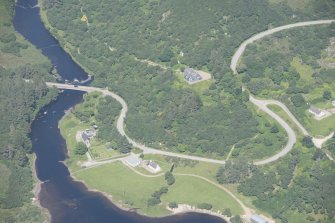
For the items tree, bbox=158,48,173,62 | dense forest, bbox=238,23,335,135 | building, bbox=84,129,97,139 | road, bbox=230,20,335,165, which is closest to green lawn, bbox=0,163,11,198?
building, bbox=84,129,97,139

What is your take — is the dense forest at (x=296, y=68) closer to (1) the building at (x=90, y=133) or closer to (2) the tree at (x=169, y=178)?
(2) the tree at (x=169, y=178)

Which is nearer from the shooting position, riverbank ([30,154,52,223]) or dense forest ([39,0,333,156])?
riverbank ([30,154,52,223])

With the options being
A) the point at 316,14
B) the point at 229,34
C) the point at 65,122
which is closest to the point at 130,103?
the point at 65,122

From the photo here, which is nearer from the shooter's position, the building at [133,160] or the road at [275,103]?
the building at [133,160]

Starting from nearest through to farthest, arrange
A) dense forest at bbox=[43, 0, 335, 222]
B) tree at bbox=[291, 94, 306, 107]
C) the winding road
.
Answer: dense forest at bbox=[43, 0, 335, 222] < the winding road < tree at bbox=[291, 94, 306, 107]

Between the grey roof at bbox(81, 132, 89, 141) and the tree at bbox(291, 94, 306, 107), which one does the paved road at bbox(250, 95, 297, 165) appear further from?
the grey roof at bbox(81, 132, 89, 141)

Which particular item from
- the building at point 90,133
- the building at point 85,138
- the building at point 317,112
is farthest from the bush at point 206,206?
the building at point 317,112

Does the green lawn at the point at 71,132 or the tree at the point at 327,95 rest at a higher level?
the green lawn at the point at 71,132

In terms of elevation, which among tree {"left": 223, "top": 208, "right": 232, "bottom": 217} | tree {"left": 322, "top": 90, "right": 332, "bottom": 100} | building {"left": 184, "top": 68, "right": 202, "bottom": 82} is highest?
building {"left": 184, "top": 68, "right": 202, "bottom": 82}
